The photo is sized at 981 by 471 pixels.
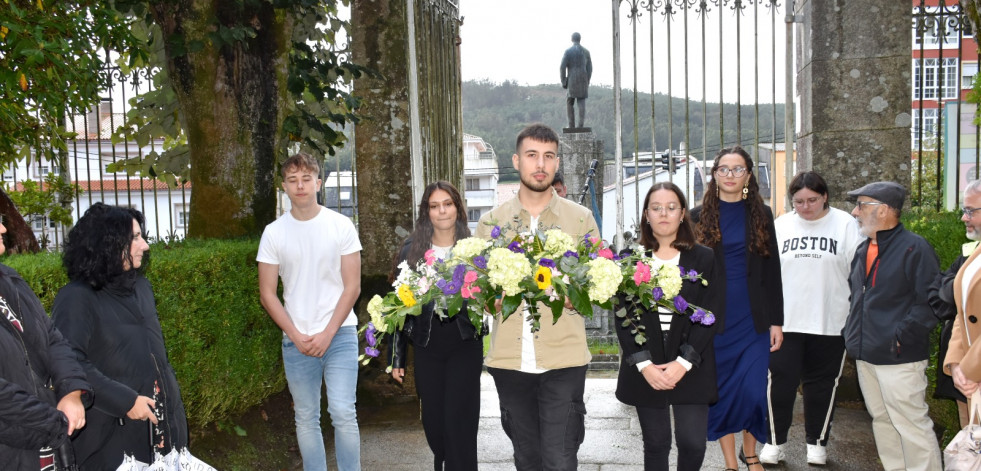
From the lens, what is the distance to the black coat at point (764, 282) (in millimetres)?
5047

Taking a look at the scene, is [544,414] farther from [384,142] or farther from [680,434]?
[384,142]

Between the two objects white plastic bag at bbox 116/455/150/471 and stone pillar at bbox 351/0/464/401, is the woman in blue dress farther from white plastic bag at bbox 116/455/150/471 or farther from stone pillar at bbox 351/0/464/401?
white plastic bag at bbox 116/455/150/471

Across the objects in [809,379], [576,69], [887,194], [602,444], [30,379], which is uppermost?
[576,69]

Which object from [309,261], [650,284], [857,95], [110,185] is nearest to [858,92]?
[857,95]

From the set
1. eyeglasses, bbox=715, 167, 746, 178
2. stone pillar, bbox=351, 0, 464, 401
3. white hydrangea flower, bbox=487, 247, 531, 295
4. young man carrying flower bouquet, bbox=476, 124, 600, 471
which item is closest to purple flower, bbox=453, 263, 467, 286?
white hydrangea flower, bbox=487, 247, 531, 295

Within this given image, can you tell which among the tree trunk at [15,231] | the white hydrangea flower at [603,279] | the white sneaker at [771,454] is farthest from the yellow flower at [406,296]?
the white sneaker at [771,454]

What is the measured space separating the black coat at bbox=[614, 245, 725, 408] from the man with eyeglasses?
46.0 inches

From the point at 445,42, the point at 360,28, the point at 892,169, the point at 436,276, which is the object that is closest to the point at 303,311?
the point at 436,276

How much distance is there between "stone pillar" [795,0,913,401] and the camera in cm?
696

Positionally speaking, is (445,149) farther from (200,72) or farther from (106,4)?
(106,4)

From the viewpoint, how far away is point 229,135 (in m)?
6.11

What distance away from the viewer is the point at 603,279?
3578 millimetres

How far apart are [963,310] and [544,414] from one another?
2.10 metres

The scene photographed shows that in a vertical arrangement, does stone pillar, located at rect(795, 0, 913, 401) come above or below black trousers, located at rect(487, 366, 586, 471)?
above
